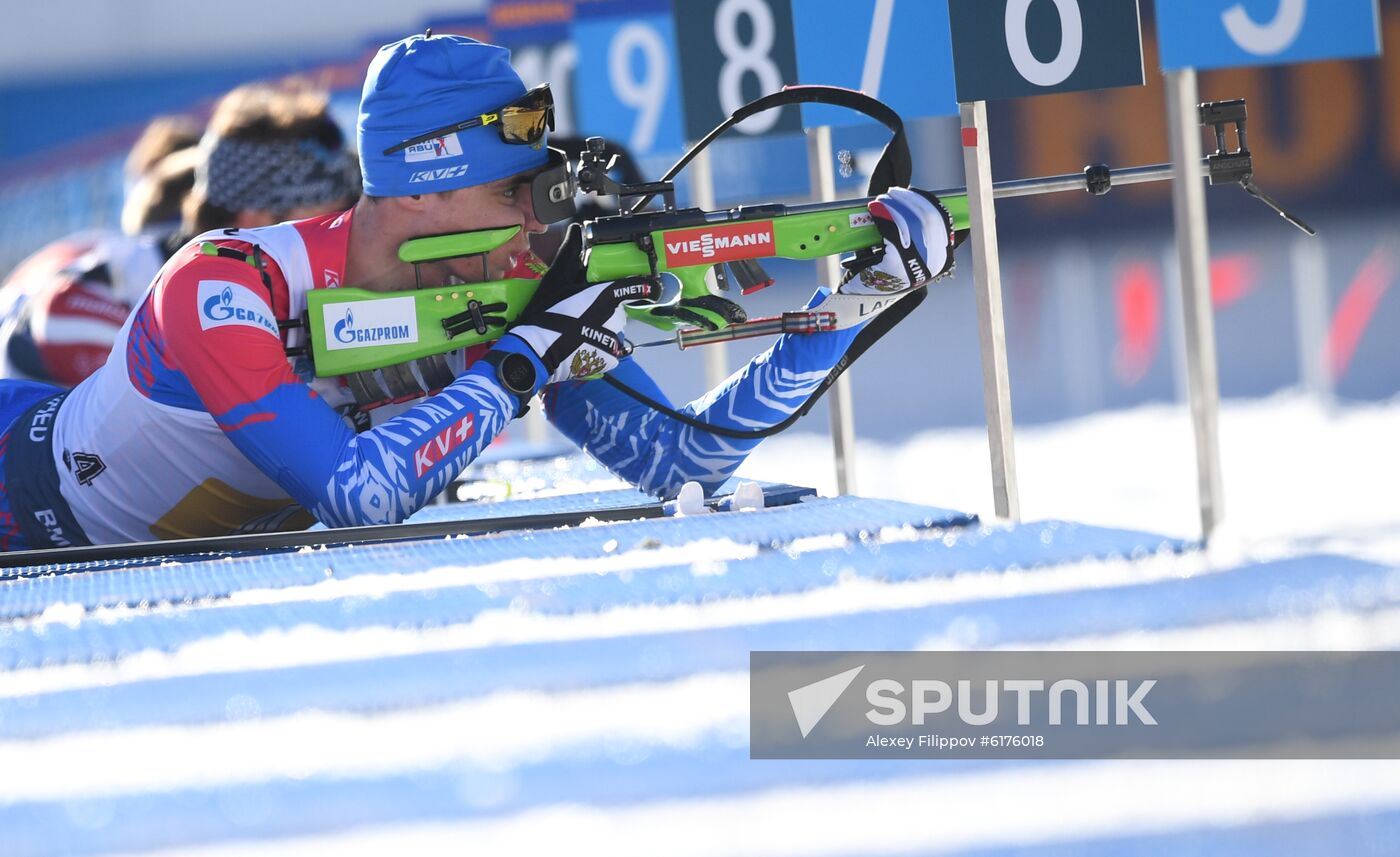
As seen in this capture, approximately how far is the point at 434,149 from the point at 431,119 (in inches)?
1.8

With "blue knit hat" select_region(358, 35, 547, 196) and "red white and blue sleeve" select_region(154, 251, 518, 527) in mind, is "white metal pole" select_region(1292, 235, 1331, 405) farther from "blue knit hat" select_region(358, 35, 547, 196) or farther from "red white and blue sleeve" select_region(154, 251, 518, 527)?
"red white and blue sleeve" select_region(154, 251, 518, 527)

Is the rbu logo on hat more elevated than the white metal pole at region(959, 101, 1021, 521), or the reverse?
the rbu logo on hat

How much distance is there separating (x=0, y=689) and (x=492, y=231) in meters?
1.14

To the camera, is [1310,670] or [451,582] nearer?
[1310,670]

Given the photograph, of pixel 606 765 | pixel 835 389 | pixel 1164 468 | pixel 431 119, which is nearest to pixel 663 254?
pixel 431 119

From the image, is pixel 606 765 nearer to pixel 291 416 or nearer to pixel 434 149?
pixel 291 416

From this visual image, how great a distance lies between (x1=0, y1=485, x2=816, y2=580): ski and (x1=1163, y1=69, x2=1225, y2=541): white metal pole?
25.3 inches

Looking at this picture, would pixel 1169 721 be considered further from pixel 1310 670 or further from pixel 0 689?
pixel 0 689

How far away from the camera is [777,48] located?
296 centimetres

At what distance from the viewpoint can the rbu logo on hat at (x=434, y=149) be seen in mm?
2322

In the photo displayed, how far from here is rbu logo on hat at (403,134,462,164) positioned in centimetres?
232

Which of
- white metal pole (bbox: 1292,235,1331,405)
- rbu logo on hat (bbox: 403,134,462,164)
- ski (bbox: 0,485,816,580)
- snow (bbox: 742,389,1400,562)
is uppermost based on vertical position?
rbu logo on hat (bbox: 403,134,462,164)

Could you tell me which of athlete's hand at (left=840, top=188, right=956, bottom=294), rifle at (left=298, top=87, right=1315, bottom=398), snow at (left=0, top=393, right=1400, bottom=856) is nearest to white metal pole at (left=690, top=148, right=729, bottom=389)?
rifle at (left=298, top=87, right=1315, bottom=398)

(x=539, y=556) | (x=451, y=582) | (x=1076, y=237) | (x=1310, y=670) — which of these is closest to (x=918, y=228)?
(x=539, y=556)
